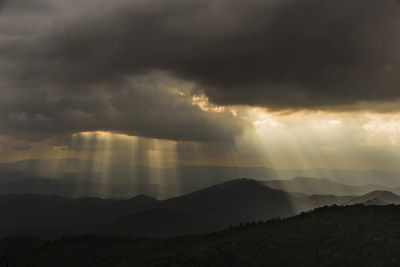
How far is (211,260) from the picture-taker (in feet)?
571

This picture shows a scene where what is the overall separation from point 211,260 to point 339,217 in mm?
57984

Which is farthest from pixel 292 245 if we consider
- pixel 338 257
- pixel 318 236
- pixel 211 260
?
pixel 211 260

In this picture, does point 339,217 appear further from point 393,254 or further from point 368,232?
point 393,254

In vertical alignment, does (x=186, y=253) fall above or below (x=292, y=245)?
above

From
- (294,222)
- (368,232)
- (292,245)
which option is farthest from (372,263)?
(294,222)

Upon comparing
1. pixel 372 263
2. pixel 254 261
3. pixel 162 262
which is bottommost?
pixel 372 263

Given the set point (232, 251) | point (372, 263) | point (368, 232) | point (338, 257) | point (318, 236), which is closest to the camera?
point (372, 263)

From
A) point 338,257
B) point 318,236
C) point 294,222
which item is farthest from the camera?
point 294,222

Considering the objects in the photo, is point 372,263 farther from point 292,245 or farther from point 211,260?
point 211,260

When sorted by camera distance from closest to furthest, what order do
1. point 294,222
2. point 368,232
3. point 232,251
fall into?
1. point 368,232
2. point 232,251
3. point 294,222

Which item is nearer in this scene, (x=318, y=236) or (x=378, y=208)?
(x=318, y=236)

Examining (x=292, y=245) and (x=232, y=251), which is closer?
(x=292, y=245)

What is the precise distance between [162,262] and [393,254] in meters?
95.6

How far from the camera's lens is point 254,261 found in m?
160
